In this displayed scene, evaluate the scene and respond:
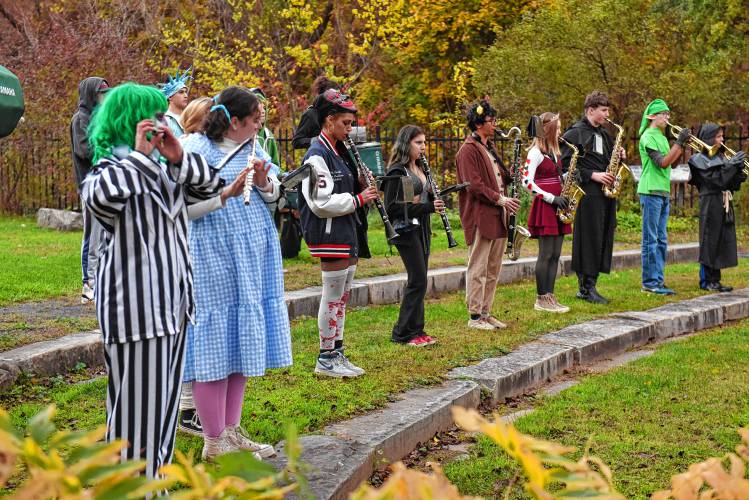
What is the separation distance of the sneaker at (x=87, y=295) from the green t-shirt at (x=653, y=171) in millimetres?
5831

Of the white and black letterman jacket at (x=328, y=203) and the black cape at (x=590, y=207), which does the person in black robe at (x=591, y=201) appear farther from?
the white and black letterman jacket at (x=328, y=203)

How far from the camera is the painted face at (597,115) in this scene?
1031cm

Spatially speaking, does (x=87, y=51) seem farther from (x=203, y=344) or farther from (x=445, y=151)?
(x=203, y=344)

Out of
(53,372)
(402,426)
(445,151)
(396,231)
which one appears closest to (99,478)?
(402,426)

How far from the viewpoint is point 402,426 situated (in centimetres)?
554

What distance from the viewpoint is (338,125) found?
266 inches

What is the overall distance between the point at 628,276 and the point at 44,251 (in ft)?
23.5

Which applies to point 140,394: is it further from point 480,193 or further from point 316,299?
point 316,299

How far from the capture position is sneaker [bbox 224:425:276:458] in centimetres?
490

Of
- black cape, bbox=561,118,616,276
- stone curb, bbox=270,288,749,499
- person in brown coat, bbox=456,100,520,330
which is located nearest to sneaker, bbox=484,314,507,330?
person in brown coat, bbox=456,100,520,330

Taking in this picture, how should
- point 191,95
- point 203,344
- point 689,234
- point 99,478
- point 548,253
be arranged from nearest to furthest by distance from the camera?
point 99,478 → point 203,344 → point 548,253 → point 689,234 → point 191,95

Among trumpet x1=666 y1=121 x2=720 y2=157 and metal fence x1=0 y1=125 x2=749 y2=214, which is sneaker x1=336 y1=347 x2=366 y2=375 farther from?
metal fence x1=0 y1=125 x2=749 y2=214

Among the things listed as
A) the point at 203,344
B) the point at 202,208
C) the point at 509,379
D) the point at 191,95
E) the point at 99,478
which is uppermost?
the point at 191,95

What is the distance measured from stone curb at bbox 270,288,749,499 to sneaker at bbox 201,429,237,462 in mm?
266
